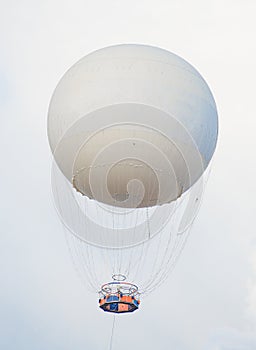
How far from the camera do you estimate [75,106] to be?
29391 millimetres

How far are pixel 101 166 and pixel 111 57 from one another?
423 cm

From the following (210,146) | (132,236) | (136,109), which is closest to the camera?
(136,109)

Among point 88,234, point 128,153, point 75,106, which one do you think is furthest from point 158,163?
point 88,234

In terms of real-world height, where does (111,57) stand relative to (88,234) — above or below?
above

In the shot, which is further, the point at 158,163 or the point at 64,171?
the point at 64,171

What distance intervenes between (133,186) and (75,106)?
387cm

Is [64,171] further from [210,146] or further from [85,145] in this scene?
[210,146]

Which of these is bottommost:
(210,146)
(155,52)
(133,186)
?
(133,186)

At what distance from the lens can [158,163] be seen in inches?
1166

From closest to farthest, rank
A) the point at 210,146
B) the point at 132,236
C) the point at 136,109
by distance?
the point at 136,109
the point at 210,146
the point at 132,236

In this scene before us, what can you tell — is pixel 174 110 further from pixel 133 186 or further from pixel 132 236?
pixel 132 236

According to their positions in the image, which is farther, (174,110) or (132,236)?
(132,236)

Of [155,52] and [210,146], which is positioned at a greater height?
[155,52]

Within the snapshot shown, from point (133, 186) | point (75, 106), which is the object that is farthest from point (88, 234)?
point (75, 106)
